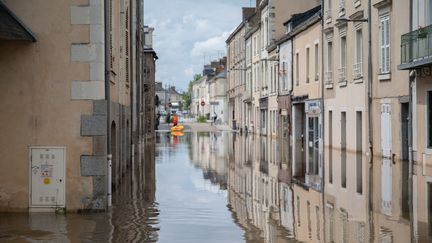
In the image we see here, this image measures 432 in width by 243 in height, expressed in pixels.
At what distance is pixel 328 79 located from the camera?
109ft

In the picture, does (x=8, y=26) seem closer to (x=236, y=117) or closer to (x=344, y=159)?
(x=344, y=159)

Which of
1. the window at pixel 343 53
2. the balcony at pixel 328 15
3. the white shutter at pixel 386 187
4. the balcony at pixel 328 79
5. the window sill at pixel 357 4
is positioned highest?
the balcony at pixel 328 15

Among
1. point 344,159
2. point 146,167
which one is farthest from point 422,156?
point 146,167

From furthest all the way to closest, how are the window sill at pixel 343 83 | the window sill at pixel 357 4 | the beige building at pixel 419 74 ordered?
1. the window sill at pixel 343 83
2. the window sill at pixel 357 4
3. the beige building at pixel 419 74

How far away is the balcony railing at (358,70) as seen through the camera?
2839 centimetres

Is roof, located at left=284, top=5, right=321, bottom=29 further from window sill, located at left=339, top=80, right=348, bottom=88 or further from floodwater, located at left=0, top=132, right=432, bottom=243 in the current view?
floodwater, located at left=0, top=132, right=432, bottom=243

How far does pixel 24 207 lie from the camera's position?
12070 mm

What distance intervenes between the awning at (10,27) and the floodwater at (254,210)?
3082 mm

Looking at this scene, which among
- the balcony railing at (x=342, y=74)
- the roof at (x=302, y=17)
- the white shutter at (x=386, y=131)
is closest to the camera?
the white shutter at (x=386, y=131)

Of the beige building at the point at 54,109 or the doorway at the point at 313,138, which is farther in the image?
the doorway at the point at 313,138

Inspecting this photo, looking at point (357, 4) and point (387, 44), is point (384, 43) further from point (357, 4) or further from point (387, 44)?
point (357, 4)

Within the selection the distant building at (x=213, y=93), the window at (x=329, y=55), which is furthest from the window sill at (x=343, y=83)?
the distant building at (x=213, y=93)

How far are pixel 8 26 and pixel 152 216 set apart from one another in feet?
13.6

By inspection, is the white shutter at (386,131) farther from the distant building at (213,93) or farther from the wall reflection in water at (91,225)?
the distant building at (213,93)
